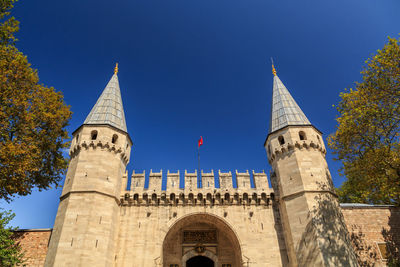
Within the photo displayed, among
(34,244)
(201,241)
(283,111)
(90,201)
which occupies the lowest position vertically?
(34,244)

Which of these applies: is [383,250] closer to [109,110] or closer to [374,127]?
[374,127]

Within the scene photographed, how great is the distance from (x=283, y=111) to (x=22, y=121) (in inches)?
687

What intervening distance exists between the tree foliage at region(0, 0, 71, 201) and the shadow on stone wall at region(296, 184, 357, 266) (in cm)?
1594

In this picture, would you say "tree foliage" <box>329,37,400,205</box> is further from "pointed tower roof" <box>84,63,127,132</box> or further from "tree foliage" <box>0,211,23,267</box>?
"tree foliage" <box>0,211,23,267</box>

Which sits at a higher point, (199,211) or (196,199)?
→ (196,199)

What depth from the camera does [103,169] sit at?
656 inches

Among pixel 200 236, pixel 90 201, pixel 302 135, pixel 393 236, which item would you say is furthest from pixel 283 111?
pixel 90 201

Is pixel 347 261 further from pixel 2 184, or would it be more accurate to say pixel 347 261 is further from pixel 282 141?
pixel 2 184

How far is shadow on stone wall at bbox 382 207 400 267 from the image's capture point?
1642cm

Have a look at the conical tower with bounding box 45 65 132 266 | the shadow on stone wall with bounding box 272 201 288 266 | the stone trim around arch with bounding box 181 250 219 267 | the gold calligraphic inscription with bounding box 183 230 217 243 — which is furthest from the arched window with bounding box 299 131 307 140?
the conical tower with bounding box 45 65 132 266

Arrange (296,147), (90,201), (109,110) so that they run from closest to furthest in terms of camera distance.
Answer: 1. (90,201)
2. (296,147)
3. (109,110)

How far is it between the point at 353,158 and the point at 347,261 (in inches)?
238

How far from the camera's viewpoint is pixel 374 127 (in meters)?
14.9

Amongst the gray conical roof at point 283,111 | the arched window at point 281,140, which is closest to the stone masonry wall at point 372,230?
the arched window at point 281,140
